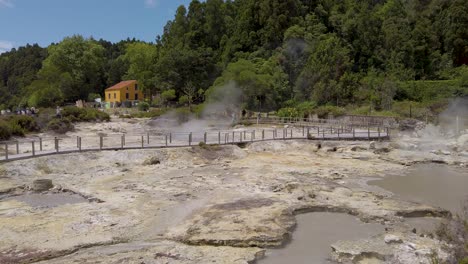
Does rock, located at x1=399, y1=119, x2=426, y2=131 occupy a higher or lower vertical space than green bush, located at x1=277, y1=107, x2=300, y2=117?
lower

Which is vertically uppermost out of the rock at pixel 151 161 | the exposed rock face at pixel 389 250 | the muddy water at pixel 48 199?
the rock at pixel 151 161

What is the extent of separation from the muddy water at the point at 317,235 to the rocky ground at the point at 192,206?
0.31 metres

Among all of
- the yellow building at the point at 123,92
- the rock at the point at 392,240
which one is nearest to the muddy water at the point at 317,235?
the rock at the point at 392,240

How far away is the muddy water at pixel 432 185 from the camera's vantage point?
622 inches

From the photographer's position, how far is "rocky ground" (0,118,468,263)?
32.9ft

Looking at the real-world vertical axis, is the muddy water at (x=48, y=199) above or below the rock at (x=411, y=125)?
below

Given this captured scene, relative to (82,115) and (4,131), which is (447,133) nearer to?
(4,131)

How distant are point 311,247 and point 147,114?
43.1 meters

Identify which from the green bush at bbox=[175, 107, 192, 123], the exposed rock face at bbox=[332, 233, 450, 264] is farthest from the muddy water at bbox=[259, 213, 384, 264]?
the green bush at bbox=[175, 107, 192, 123]

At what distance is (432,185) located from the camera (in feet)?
60.4

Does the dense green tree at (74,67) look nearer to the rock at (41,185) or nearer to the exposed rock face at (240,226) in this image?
the rock at (41,185)

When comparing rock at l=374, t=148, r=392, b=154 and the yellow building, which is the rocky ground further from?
the yellow building

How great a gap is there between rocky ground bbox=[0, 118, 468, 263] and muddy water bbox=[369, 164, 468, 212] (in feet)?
3.49

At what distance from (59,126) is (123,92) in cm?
3745
